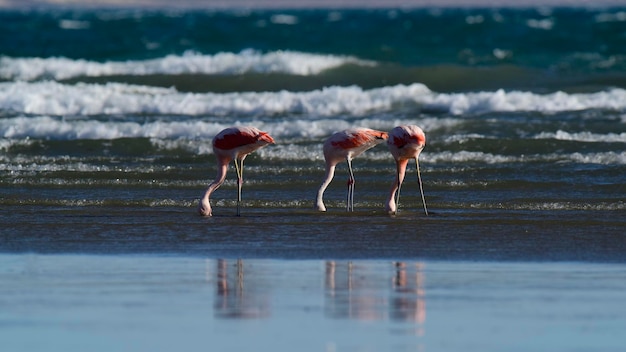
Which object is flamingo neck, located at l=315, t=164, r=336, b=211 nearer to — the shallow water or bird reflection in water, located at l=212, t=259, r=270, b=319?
the shallow water

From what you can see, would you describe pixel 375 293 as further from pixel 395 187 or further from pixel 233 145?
pixel 233 145


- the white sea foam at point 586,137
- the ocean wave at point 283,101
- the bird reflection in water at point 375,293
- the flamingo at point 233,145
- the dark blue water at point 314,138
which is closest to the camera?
the bird reflection in water at point 375,293

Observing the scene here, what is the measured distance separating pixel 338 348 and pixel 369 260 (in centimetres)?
322

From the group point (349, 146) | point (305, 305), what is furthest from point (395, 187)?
point (305, 305)

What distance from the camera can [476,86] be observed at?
26.9 m

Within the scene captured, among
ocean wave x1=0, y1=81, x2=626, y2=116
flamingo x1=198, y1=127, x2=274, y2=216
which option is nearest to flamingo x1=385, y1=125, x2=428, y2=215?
flamingo x1=198, y1=127, x2=274, y2=216

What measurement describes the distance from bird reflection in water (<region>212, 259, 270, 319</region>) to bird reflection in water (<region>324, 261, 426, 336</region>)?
45 centimetres

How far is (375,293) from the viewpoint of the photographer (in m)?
8.52

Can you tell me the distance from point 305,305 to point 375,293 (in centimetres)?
63

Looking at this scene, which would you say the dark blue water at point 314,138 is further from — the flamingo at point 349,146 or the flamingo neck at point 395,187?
the flamingo at point 349,146

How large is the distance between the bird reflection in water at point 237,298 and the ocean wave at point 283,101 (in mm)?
13565

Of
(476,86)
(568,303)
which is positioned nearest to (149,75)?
(476,86)

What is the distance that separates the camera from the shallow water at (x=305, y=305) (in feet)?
23.4

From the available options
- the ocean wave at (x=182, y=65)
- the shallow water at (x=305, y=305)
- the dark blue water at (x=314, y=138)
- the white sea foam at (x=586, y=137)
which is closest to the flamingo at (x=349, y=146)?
the dark blue water at (x=314, y=138)
